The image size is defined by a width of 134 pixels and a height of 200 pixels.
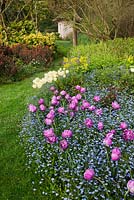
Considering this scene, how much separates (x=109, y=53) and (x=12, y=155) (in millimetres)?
5985

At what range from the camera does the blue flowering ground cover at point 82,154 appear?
3518 millimetres

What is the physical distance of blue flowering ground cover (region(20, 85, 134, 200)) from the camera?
138 inches

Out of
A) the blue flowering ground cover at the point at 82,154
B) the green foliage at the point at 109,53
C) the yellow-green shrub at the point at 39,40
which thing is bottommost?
the yellow-green shrub at the point at 39,40

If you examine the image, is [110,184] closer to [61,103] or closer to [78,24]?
[61,103]

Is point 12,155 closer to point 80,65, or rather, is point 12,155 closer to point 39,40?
point 80,65

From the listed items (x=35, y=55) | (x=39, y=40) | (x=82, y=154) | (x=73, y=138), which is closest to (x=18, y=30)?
(x=39, y=40)

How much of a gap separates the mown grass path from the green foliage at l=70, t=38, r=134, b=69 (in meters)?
2.33

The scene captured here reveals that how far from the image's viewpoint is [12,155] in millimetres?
5430

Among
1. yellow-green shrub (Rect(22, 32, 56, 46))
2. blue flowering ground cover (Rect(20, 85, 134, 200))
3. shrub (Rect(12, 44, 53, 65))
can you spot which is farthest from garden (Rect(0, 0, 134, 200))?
yellow-green shrub (Rect(22, 32, 56, 46))

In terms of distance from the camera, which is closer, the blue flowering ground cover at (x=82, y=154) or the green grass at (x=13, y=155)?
the blue flowering ground cover at (x=82, y=154)

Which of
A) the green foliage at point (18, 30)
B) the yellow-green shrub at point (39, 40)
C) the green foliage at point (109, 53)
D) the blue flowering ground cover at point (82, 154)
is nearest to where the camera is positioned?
the blue flowering ground cover at point (82, 154)

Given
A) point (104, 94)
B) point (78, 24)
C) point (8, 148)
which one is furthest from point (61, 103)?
point (78, 24)

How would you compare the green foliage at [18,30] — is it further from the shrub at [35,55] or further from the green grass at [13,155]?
the green grass at [13,155]

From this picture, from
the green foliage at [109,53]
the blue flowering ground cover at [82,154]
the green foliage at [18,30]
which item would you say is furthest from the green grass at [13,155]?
the green foliage at [18,30]
